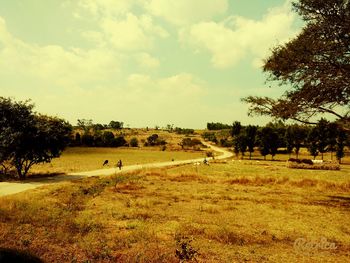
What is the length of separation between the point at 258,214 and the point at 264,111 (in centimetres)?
664

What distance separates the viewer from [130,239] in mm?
13617

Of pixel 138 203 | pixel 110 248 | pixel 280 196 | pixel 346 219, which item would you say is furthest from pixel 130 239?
pixel 280 196

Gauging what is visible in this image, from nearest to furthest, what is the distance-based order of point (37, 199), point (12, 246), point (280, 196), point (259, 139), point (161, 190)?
point (12, 246)
point (37, 199)
point (280, 196)
point (161, 190)
point (259, 139)

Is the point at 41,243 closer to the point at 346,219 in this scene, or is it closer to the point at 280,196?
the point at 346,219

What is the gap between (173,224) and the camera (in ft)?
54.6

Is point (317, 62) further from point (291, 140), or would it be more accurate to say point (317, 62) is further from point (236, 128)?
point (236, 128)

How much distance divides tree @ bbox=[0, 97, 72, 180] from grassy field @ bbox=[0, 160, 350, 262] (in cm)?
820

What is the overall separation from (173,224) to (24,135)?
22.2m

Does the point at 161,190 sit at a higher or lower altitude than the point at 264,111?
lower

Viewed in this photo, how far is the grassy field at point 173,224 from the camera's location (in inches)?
474

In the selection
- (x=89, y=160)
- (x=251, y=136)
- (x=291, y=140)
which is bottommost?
(x=89, y=160)

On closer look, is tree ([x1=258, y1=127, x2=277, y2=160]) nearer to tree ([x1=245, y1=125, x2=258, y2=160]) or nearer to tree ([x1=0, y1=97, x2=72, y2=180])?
tree ([x1=245, y1=125, x2=258, y2=160])

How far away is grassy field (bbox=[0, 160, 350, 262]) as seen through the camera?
1205 centimetres

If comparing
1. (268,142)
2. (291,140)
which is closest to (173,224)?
(268,142)
